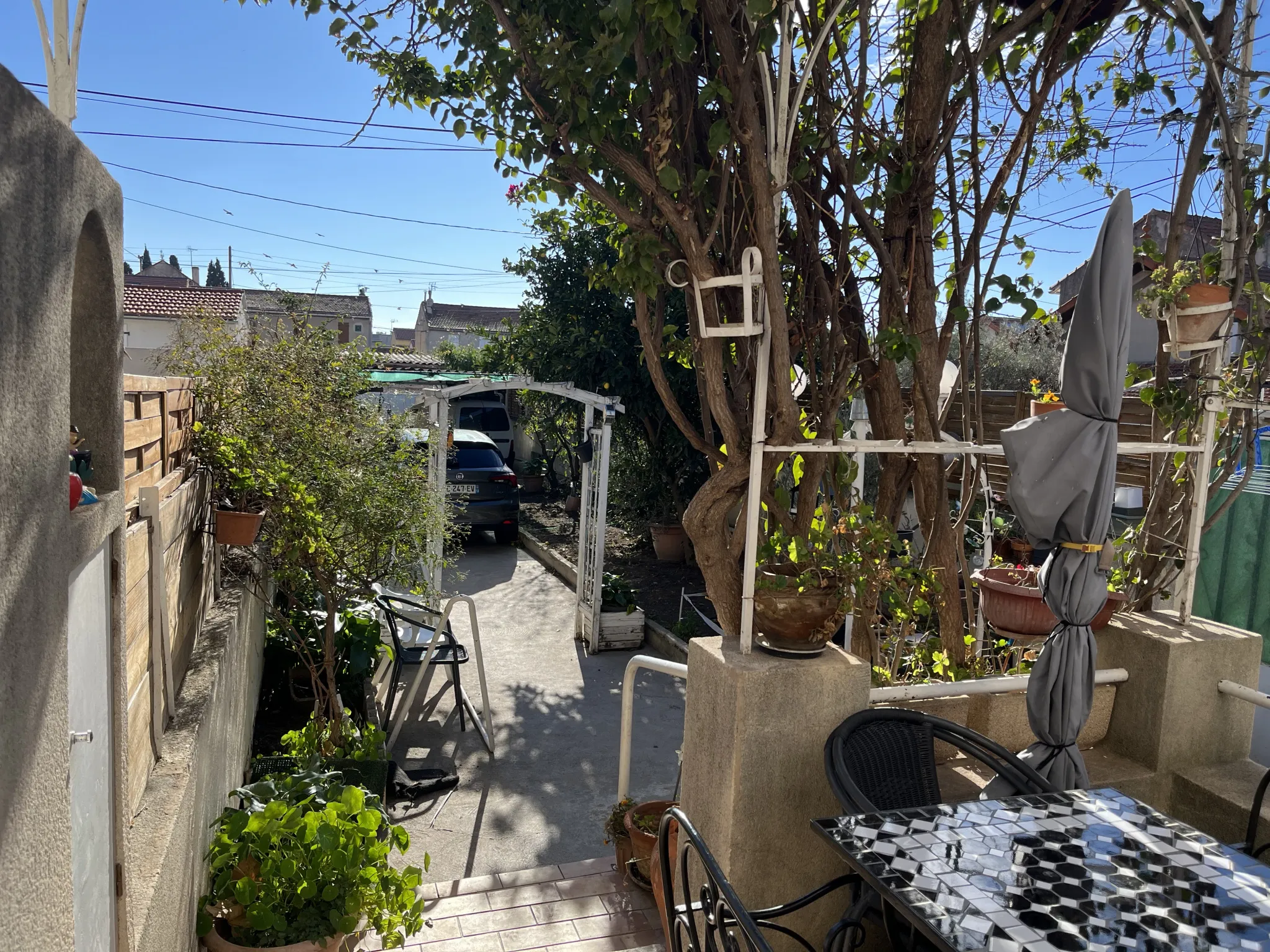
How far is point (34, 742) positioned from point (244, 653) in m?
4.02

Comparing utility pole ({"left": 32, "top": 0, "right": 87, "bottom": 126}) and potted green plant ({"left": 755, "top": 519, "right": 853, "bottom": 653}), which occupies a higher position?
utility pole ({"left": 32, "top": 0, "right": 87, "bottom": 126})

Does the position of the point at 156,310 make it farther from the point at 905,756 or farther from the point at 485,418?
the point at 905,756

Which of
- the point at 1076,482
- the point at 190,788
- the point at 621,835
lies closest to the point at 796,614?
the point at 1076,482

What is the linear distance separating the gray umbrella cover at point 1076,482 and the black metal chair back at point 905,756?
0.40 feet

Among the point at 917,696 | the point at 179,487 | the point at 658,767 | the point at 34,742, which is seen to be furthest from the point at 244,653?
the point at 34,742

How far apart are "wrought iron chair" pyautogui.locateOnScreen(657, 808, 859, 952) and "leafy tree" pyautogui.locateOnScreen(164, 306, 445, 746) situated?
9.40 feet

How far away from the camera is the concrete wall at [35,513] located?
1.05m

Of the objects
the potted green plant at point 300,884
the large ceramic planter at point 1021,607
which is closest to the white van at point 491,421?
the large ceramic planter at point 1021,607

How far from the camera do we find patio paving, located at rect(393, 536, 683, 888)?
4.84 meters

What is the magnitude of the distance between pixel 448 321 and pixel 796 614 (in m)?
52.1

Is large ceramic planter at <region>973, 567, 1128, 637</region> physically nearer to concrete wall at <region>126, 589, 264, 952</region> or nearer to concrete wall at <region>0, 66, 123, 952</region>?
concrete wall at <region>126, 589, 264, 952</region>

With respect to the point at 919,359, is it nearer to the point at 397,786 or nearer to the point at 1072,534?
the point at 1072,534

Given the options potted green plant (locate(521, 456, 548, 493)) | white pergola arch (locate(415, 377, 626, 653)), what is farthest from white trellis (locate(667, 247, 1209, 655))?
potted green plant (locate(521, 456, 548, 493))

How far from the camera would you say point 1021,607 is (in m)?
3.57
